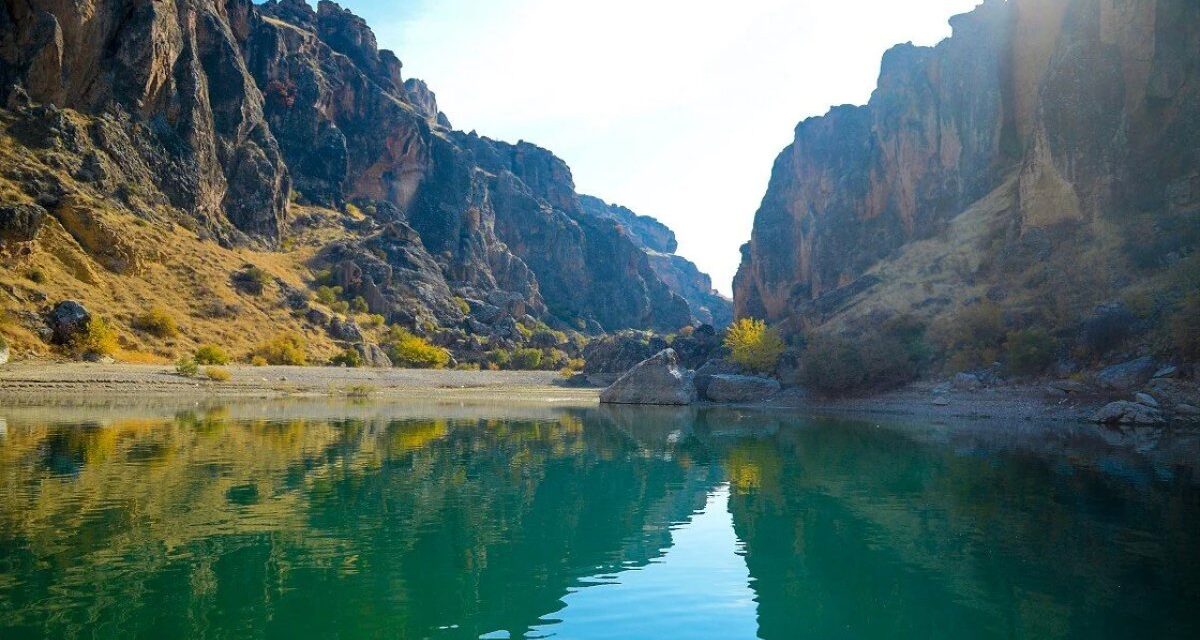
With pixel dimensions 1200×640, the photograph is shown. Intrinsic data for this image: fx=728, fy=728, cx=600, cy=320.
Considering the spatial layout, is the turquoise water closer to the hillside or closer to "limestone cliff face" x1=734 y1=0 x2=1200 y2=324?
the hillside

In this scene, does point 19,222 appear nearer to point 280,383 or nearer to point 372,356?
point 280,383

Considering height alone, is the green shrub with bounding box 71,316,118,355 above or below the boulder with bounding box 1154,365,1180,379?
above

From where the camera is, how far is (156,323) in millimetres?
65750

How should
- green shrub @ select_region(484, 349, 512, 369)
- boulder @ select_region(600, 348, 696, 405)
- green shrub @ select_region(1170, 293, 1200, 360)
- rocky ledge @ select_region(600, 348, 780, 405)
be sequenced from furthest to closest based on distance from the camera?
green shrub @ select_region(484, 349, 512, 369)
boulder @ select_region(600, 348, 696, 405)
rocky ledge @ select_region(600, 348, 780, 405)
green shrub @ select_region(1170, 293, 1200, 360)

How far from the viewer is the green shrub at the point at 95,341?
Answer: 180 feet

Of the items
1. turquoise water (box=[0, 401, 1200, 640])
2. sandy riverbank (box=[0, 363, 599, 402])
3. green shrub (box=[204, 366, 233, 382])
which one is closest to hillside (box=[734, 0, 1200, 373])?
turquoise water (box=[0, 401, 1200, 640])

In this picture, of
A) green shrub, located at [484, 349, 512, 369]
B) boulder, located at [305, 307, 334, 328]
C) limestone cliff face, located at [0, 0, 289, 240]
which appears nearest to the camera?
limestone cliff face, located at [0, 0, 289, 240]

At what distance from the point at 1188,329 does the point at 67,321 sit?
A: 72430 mm

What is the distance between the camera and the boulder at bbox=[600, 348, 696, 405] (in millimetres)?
67125

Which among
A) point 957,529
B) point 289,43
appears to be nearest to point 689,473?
point 957,529

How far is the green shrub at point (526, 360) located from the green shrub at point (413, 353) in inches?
594

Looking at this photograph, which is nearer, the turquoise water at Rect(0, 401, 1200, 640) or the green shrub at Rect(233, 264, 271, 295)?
the turquoise water at Rect(0, 401, 1200, 640)

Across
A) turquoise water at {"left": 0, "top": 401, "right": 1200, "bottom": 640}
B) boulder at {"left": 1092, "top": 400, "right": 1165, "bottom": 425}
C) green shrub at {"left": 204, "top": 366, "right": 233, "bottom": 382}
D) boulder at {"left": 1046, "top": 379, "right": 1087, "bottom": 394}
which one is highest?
green shrub at {"left": 204, "top": 366, "right": 233, "bottom": 382}

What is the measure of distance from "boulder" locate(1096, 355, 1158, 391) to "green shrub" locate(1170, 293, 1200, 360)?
183 cm
